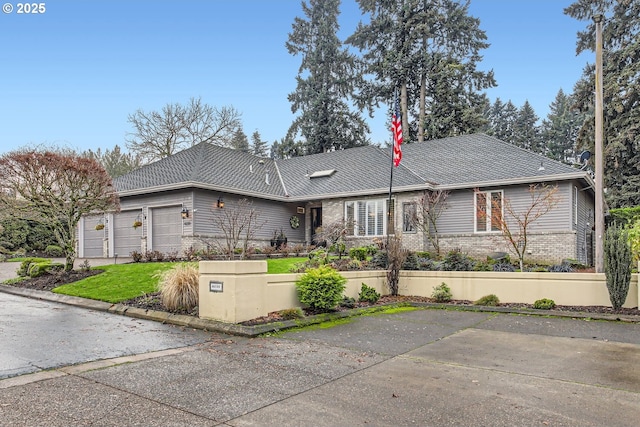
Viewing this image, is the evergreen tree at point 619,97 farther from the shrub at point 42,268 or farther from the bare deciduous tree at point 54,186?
the shrub at point 42,268

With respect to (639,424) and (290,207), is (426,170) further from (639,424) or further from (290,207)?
(639,424)

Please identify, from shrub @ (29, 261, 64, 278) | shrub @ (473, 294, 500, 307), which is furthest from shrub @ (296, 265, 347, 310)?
shrub @ (29, 261, 64, 278)

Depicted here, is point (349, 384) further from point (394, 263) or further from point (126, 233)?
point (126, 233)

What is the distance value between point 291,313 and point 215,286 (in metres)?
1.50

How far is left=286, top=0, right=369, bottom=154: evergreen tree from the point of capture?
3656cm

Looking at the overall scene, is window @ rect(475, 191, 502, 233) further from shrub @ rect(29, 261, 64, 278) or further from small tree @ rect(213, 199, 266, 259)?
shrub @ rect(29, 261, 64, 278)

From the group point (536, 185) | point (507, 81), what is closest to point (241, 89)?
point (536, 185)

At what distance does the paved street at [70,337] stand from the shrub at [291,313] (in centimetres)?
155

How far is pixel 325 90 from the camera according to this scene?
36781 mm

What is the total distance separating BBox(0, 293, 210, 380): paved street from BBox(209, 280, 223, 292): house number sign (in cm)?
79

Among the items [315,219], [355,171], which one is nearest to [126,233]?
[315,219]

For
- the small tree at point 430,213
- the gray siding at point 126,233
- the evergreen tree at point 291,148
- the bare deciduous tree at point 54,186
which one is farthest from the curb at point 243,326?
the evergreen tree at point 291,148

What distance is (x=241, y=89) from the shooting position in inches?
936

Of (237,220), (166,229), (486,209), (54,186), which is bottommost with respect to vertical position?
(166,229)
